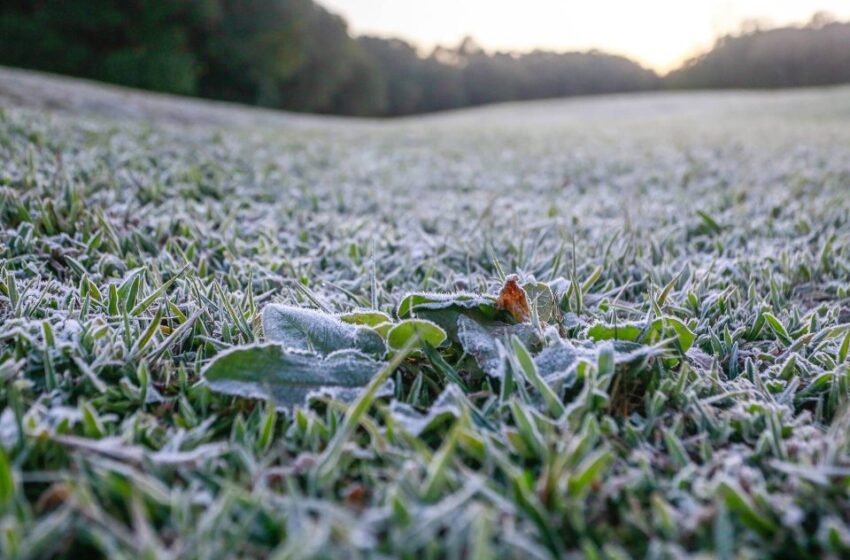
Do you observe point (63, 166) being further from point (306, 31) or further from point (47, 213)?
point (306, 31)

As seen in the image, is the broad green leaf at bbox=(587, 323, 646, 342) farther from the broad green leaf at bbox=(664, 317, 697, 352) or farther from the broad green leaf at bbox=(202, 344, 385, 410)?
the broad green leaf at bbox=(202, 344, 385, 410)

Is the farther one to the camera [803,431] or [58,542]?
[803,431]

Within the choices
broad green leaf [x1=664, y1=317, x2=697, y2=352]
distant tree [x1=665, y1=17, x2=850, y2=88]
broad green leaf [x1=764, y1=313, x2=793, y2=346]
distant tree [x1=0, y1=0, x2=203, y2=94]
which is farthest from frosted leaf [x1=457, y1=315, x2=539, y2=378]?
distant tree [x1=665, y1=17, x2=850, y2=88]

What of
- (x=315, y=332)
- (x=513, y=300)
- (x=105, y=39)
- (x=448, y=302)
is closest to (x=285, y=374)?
(x=315, y=332)

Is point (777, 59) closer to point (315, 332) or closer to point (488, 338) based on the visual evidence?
point (488, 338)

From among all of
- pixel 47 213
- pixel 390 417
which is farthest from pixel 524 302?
pixel 47 213

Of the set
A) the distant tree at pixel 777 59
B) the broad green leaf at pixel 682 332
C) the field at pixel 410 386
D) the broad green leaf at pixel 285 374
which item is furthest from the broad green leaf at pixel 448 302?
the distant tree at pixel 777 59

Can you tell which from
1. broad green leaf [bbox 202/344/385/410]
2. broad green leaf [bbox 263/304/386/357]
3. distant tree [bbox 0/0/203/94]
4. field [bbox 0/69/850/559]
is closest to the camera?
field [bbox 0/69/850/559]
